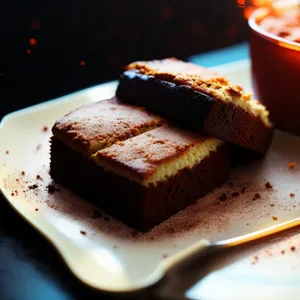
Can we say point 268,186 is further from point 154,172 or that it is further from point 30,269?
point 30,269

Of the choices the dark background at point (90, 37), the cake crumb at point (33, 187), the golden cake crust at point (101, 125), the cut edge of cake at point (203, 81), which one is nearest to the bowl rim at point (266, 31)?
the cut edge of cake at point (203, 81)

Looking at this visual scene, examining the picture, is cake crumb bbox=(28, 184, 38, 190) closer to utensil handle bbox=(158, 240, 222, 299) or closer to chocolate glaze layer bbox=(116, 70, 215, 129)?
chocolate glaze layer bbox=(116, 70, 215, 129)

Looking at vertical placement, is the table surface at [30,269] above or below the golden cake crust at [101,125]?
below

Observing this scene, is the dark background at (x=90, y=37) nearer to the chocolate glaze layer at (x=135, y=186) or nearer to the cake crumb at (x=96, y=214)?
the chocolate glaze layer at (x=135, y=186)

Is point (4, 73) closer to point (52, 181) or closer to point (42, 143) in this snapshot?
point (42, 143)

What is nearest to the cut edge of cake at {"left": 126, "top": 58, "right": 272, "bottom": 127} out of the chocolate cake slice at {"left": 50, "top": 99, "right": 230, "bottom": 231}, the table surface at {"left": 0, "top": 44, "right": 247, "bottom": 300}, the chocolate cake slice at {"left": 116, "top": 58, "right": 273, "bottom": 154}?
the chocolate cake slice at {"left": 116, "top": 58, "right": 273, "bottom": 154}

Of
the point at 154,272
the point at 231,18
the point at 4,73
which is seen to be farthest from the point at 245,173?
the point at 231,18
